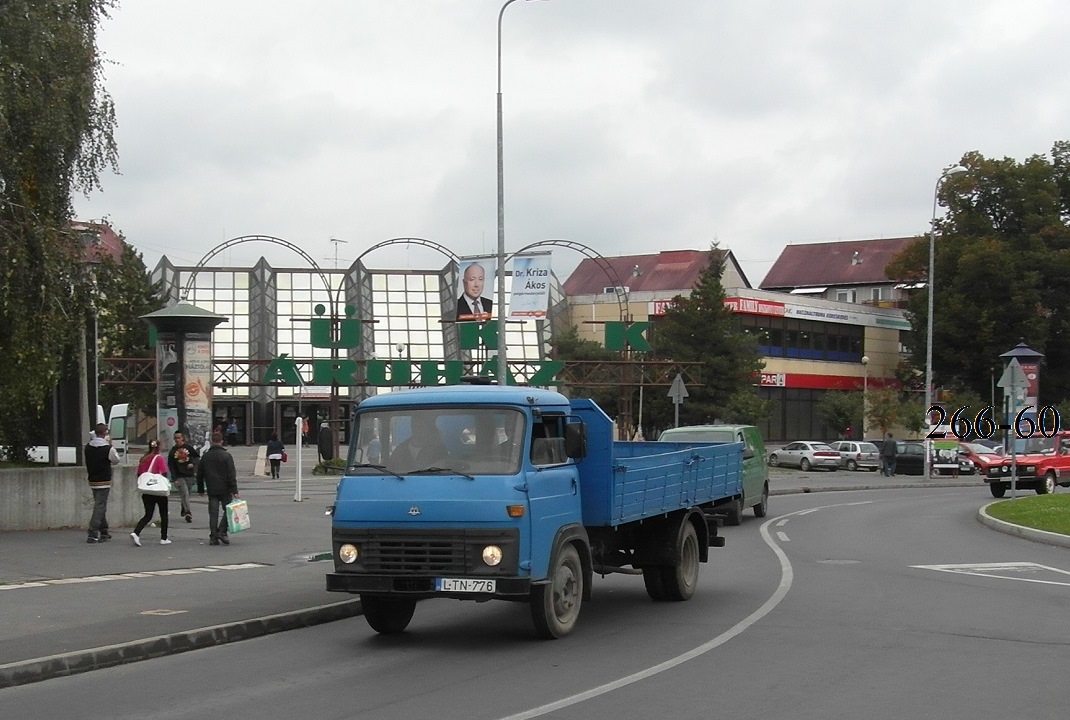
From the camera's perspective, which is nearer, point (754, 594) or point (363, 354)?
point (754, 594)

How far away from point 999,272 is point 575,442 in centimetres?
6662

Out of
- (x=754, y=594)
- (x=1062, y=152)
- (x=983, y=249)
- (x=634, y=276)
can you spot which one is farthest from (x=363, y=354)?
(x=754, y=594)

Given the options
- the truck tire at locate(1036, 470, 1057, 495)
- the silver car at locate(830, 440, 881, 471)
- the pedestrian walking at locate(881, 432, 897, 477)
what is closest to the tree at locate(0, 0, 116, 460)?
the truck tire at locate(1036, 470, 1057, 495)

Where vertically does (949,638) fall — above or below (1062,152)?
below

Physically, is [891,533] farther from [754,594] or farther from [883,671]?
[883,671]

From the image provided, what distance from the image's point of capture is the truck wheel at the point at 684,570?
1390cm

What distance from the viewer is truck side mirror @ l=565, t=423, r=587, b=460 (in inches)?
461

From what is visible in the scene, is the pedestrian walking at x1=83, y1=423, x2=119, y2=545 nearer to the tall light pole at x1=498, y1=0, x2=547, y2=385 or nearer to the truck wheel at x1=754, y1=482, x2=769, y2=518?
the tall light pole at x1=498, y1=0, x2=547, y2=385

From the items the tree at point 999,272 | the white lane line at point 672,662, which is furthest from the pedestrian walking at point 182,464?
the tree at point 999,272

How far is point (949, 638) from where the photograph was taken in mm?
11258

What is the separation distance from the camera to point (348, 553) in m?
11.1

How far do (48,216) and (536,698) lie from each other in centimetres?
1357

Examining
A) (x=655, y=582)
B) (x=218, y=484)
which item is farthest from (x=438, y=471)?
(x=218, y=484)

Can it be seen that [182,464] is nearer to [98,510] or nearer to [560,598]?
[98,510]
